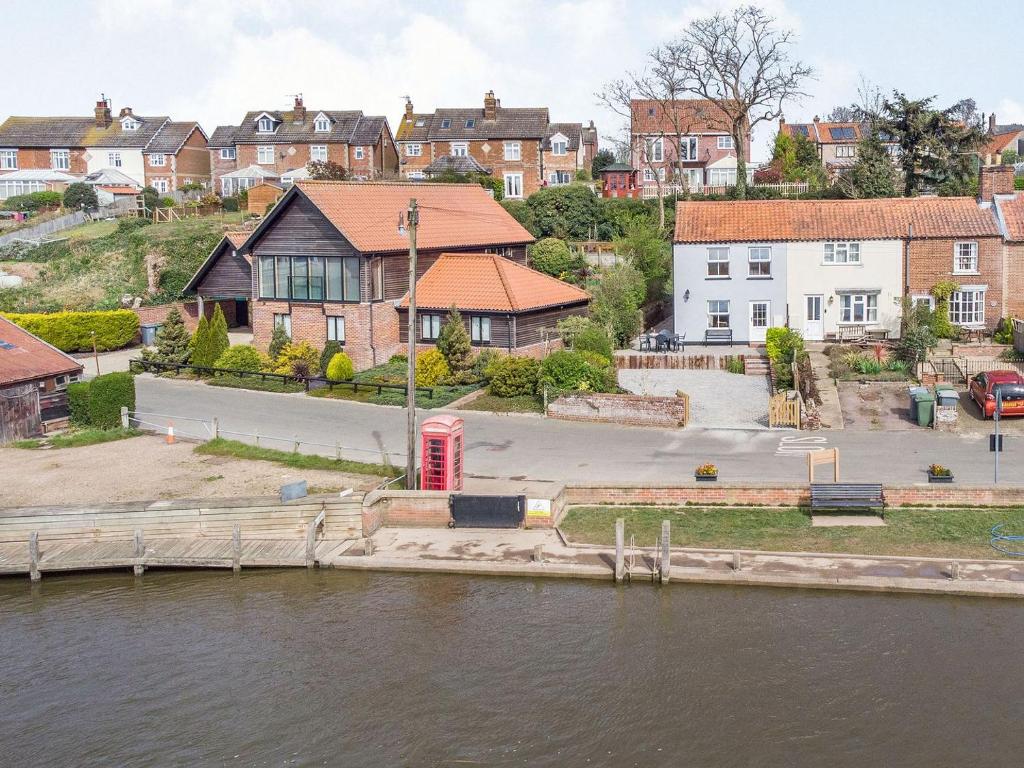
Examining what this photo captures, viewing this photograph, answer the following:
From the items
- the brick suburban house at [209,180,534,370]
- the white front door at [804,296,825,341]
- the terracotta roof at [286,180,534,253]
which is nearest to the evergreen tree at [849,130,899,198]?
the white front door at [804,296,825,341]

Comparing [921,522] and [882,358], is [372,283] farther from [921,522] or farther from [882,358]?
[921,522]

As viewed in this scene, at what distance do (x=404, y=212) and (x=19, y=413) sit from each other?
19.6 metres

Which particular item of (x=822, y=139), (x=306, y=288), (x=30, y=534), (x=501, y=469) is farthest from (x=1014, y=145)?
(x=30, y=534)

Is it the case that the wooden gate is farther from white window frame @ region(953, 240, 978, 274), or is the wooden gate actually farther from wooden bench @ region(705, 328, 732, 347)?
white window frame @ region(953, 240, 978, 274)

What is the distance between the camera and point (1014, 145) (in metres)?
102

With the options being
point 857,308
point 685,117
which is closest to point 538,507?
point 857,308

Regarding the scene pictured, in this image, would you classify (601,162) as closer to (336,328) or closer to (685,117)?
(685,117)

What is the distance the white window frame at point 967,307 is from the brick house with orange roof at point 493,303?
15.0 m

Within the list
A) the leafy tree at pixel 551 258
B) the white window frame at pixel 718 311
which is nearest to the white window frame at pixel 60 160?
the leafy tree at pixel 551 258

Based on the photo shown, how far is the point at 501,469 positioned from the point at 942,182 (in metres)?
37.8

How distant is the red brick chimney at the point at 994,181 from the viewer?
46.7 m

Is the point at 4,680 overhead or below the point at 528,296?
below

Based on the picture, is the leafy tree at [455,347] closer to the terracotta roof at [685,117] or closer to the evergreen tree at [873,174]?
the evergreen tree at [873,174]

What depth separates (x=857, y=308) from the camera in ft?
153
